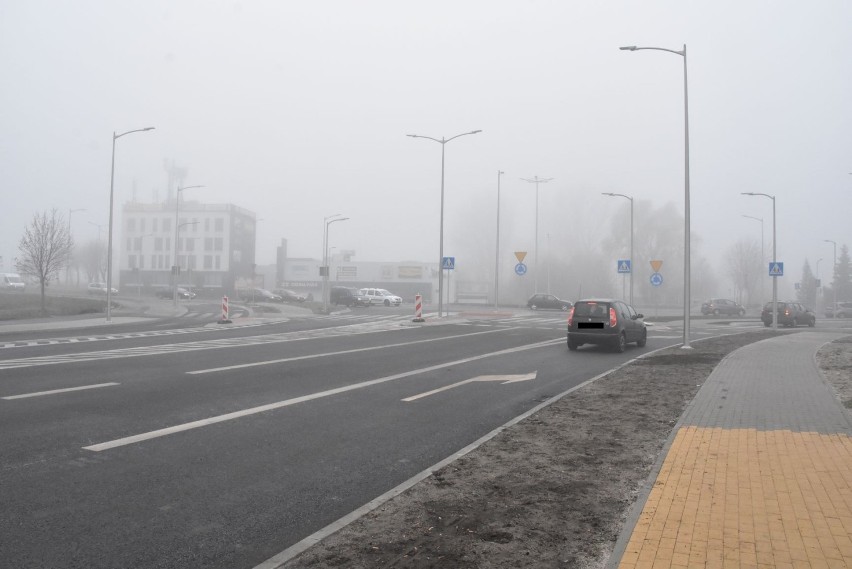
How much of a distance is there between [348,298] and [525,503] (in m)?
52.6

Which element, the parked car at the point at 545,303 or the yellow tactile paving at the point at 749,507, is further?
the parked car at the point at 545,303

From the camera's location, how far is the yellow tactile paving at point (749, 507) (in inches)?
152

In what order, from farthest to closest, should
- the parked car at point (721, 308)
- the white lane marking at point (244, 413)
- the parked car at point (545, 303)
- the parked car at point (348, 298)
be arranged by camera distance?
the parked car at point (348, 298)
the parked car at point (721, 308)
the parked car at point (545, 303)
the white lane marking at point (244, 413)

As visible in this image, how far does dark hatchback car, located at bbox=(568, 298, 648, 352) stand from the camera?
→ 18.2 m

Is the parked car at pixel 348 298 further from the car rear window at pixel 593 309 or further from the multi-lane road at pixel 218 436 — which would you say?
the multi-lane road at pixel 218 436

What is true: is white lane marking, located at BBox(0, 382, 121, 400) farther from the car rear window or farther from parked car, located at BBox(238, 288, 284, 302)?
parked car, located at BBox(238, 288, 284, 302)

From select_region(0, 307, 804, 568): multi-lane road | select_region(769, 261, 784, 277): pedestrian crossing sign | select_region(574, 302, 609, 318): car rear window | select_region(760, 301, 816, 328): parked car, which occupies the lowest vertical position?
select_region(0, 307, 804, 568): multi-lane road

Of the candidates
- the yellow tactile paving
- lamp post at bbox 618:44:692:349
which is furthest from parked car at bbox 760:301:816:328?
the yellow tactile paving

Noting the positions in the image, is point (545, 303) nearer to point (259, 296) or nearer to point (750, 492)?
point (259, 296)

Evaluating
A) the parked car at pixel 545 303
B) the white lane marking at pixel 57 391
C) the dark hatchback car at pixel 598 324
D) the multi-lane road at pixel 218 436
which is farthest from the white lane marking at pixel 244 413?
the parked car at pixel 545 303

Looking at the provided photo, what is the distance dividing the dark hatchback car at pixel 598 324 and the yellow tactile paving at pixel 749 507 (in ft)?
36.8

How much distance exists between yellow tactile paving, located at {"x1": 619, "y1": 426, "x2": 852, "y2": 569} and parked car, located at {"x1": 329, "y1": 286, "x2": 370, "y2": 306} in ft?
165

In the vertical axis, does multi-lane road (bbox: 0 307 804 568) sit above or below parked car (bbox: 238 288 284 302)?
below

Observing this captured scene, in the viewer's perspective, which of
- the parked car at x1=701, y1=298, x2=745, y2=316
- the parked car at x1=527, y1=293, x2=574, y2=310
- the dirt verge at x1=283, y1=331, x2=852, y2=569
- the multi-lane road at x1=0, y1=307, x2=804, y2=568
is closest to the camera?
the dirt verge at x1=283, y1=331, x2=852, y2=569
